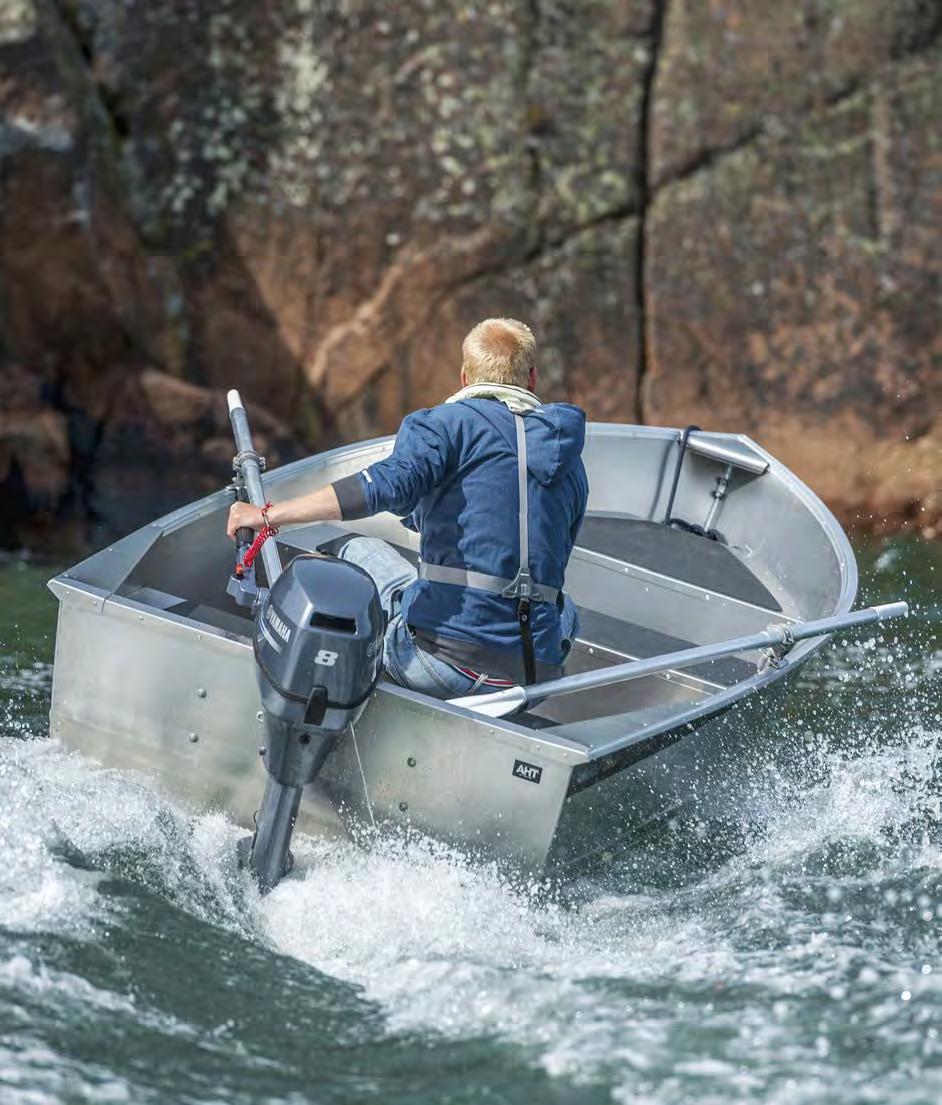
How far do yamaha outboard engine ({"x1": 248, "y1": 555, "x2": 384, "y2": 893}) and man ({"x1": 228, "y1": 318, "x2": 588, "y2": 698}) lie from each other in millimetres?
278

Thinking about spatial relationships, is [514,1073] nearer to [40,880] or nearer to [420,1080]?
[420,1080]

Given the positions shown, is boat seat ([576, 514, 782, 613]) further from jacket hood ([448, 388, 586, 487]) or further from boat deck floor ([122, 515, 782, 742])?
jacket hood ([448, 388, 586, 487])

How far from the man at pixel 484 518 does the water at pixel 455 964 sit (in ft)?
1.69

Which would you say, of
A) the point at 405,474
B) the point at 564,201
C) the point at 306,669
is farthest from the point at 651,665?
the point at 564,201

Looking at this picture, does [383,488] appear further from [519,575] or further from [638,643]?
[638,643]

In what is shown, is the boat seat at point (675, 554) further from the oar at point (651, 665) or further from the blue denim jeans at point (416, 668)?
the blue denim jeans at point (416, 668)

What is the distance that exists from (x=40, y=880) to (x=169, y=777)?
1.54 ft

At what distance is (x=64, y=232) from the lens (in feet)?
27.3

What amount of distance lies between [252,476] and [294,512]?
1.58ft

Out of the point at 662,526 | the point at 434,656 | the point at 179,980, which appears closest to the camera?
the point at 179,980

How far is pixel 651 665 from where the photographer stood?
4.13 metres

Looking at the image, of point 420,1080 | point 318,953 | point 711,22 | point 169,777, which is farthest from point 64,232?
point 420,1080

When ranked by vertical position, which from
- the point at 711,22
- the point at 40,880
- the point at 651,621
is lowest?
the point at 40,880

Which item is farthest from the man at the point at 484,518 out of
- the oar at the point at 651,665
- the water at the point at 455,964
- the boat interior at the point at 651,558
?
the water at the point at 455,964
